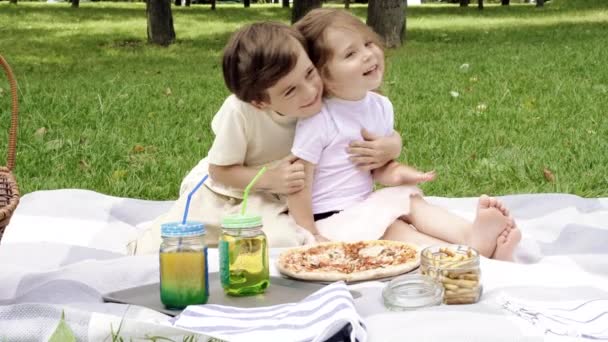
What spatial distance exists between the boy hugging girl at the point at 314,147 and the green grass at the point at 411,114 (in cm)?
104

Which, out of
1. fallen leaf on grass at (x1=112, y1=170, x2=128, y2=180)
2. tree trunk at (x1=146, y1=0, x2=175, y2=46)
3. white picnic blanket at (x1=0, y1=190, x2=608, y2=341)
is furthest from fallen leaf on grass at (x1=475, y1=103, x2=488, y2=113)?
tree trunk at (x1=146, y1=0, x2=175, y2=46)

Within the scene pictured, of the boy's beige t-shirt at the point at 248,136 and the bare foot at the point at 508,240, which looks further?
the boy's beige t-shirt at the point at 248,136

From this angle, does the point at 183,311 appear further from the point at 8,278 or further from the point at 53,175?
the point at 53,175

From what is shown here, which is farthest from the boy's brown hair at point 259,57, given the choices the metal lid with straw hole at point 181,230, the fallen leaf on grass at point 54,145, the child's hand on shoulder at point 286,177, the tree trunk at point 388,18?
the tree trunk at point 388,18

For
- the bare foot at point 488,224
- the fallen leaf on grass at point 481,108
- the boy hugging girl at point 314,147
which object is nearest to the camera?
the bare foot at point 488,224

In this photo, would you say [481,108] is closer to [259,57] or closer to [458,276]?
[259,57]

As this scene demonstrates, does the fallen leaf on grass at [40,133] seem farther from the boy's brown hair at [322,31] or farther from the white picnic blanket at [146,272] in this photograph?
the boy's brown hair at [322,31]

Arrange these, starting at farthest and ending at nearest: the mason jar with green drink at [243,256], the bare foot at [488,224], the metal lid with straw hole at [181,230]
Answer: the bare foot at [488,224]
the mason jar with green drink at [243,256]
the metal lid with straw hole at [181,230]

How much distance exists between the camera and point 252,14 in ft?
65.6

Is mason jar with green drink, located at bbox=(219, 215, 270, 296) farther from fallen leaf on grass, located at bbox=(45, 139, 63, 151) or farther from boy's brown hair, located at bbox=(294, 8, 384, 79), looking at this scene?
fallen leaf on grass, located at bbox=(45, 139, 63, 151)

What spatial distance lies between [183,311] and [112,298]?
12.0 inches

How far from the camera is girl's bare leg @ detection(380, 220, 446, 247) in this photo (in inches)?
123

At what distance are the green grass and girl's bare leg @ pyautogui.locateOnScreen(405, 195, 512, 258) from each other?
1.02 metres

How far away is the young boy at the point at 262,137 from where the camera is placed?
298cm
